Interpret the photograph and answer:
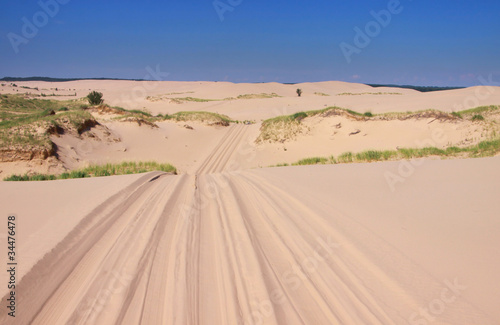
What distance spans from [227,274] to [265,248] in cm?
76

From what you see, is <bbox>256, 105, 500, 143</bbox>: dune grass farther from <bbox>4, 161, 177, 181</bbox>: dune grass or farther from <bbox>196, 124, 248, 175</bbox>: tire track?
<bbox>4, 161, 177, 181</bbox>: dune grass

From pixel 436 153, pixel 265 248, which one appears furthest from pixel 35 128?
pixel 436 153

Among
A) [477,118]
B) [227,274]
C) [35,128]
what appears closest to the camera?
[227,274]

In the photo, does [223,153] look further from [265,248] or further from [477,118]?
[477,118]

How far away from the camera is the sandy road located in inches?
103

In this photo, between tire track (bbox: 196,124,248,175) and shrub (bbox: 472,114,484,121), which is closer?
tire track (bbox: 196,124,248,175)

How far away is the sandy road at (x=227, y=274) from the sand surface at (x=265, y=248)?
0.02m

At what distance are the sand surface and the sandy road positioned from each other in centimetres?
2

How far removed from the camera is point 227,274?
324cm

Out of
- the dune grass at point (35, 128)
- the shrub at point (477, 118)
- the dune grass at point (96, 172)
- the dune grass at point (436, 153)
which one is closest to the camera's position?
the dune grass at point (96, 172)

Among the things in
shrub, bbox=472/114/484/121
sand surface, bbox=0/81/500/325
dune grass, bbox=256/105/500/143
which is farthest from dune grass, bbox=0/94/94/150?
shrub, bbox=472/114/484/121


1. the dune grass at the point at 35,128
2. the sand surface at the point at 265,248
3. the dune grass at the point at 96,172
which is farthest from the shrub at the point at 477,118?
the dune grass at the point at 35,128

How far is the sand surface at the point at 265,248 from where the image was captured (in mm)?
2666

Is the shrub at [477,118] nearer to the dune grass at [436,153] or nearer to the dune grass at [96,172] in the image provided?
the dune grass at [436,153]
